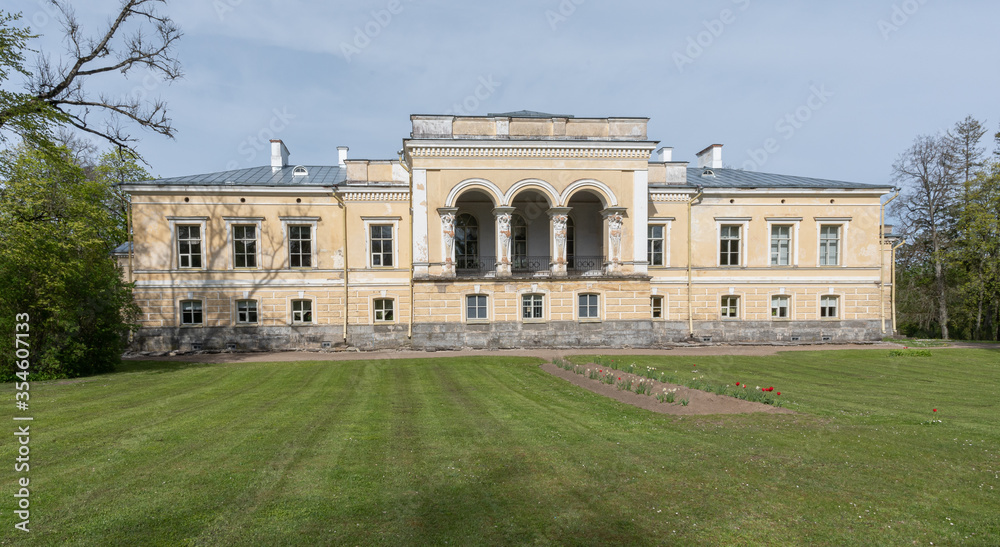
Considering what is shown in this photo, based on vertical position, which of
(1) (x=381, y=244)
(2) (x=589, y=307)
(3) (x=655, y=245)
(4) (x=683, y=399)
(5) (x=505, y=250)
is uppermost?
(1) (x=381, y=244)

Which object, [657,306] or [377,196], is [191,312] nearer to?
[377,196]

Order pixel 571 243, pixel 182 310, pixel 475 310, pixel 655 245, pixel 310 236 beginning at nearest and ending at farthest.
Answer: pixel 475 310 < pixel 182 310 < pixel 310 236 < pixel 655 245 < pixel 571 243

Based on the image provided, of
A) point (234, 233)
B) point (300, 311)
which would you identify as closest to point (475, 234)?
point (300, 311)

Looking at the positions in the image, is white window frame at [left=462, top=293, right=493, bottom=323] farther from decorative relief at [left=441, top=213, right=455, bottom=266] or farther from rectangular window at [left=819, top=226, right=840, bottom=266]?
rectangular window at [left=819, top=226, right=840, bottom=266]

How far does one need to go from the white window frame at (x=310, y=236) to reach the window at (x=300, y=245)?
0.08 metres

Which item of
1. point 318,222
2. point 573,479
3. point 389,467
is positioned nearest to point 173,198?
point 318,222

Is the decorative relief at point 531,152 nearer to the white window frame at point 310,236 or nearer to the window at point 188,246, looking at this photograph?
the white window frame at point 310,236

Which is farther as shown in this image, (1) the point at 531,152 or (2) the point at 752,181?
Answer: (2) the point at 752,181

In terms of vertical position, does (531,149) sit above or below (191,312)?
above

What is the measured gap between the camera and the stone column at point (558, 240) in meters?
24.9

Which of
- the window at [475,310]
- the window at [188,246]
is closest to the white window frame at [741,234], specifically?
the window at [475,310]

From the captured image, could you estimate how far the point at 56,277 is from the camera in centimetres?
1511

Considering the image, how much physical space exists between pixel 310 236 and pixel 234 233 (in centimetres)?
390

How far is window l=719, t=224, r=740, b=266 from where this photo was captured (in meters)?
28.6
